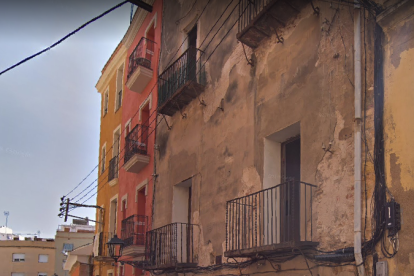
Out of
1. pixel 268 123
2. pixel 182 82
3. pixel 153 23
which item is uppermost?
pixel 153 23

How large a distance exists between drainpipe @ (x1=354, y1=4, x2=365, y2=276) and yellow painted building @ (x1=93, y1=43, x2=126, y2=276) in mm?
14137

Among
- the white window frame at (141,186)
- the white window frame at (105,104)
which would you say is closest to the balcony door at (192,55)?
the white window frame at (141,186)

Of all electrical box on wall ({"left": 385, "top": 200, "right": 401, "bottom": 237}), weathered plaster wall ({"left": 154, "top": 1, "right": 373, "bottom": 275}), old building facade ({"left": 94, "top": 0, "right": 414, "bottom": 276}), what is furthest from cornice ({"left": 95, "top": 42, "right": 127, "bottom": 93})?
electrical box on wall ({"left": 385, "top": 200, "right": 401, "bottom": 237})

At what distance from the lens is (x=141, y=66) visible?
58.0 feet

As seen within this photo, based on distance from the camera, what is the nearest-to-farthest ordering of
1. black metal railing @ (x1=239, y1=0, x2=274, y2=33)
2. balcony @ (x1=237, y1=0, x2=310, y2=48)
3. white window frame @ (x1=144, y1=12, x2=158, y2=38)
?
balcony @ (x1=237, y1=0, x2=310, y2=48)
black metal railing @ (x1=239, y1=0, x2=274, y2=33)
white window frame @ (x1=144, y1=12, x2=158, y2=38)

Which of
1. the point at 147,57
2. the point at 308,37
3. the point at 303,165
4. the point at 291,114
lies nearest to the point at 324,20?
the point at 308,37

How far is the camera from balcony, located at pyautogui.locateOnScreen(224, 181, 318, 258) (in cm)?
838

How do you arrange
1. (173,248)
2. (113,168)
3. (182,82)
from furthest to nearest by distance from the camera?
(113,168), (182,82), (173,248)

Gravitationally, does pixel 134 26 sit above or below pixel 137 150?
above

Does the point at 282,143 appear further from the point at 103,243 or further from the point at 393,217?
the point at 103,243

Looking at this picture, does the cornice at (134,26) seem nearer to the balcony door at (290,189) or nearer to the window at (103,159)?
the window at (103,159)

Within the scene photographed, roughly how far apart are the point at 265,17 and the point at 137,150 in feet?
27.4

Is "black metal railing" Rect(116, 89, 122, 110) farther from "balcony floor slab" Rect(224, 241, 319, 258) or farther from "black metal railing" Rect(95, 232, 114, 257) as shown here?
"balcony floor slab" Rect(224, 241, 319, 258)

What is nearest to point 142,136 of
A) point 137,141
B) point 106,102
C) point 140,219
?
point 137,141
